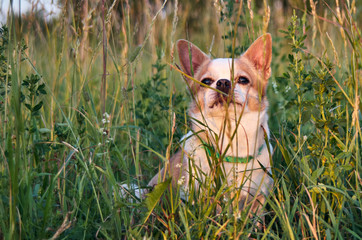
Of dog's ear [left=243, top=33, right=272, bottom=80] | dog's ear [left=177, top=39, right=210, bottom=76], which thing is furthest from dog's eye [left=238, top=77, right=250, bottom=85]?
dog's ear [left=177, top=39, right=210, bottom=76]

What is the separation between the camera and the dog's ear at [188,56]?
7.69 ft

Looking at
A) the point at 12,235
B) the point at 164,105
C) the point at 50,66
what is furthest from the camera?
the point at 50,66

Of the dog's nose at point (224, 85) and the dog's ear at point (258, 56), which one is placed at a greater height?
the dog's ear at point (258, 56)

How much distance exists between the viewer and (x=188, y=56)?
247 centimetres

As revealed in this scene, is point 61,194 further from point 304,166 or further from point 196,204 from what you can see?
point 304,166

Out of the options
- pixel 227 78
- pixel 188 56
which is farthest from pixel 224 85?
pixel 188 56

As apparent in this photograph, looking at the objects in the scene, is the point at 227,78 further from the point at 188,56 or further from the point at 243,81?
the point at 188,56

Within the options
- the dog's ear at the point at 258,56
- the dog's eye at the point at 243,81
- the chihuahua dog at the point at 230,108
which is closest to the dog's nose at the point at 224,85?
the chihuahua dog at the point at 230,108

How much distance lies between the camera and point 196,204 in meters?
1.66

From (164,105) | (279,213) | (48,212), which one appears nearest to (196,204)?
(279,213)

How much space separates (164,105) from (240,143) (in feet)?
2.77

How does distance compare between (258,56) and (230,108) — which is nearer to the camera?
(230,108)

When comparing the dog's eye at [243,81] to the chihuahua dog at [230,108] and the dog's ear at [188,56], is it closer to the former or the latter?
the chihuahua dog at [230,108]

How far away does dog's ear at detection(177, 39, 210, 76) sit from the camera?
234 centimetres
